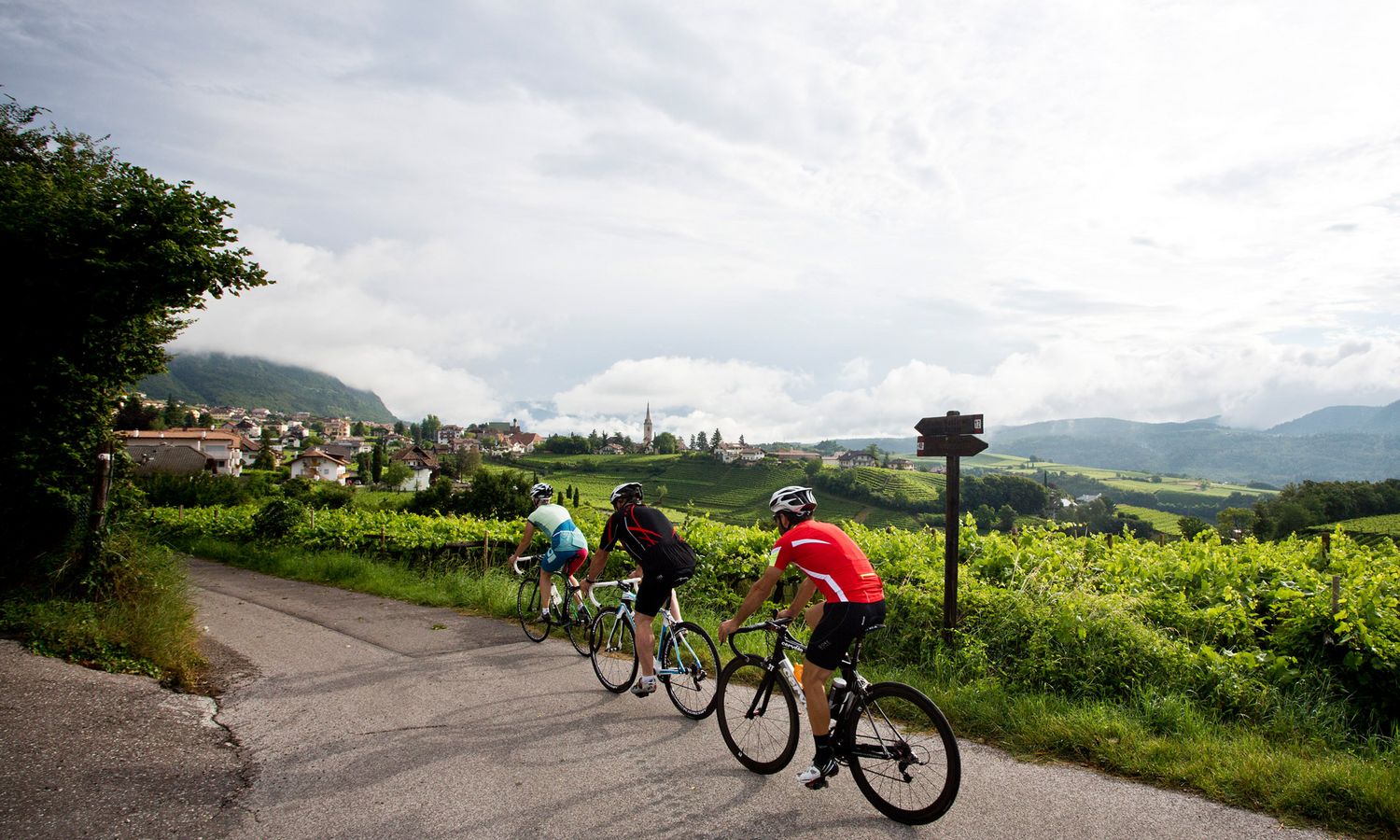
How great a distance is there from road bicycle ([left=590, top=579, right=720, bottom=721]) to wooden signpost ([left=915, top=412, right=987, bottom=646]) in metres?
2.55

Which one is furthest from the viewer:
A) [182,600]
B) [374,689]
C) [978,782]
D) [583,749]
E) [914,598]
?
[182,600]

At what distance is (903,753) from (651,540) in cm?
264

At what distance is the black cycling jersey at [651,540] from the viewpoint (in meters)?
5.89

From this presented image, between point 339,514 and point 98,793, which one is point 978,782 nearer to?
point 98,793

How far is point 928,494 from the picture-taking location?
93188 mm

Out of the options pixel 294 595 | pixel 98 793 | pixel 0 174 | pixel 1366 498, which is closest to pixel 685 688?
pixel 98 793

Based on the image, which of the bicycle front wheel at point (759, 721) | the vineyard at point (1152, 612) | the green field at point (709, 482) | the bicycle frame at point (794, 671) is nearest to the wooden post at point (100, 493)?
the vineyard at point (1152, 612)

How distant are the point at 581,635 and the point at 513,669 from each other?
0.92 m

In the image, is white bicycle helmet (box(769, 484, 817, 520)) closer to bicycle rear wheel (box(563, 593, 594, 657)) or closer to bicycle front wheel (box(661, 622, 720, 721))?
bicycle front wheel (box(661, 622, 720, 721))

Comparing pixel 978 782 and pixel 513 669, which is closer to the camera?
pixel 978 782

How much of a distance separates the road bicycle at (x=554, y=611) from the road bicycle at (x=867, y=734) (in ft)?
8.76

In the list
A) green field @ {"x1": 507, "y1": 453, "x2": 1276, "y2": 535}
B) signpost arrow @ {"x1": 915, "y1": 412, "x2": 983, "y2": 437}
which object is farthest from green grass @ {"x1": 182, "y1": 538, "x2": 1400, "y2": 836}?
green field @ {"x1": 507, "y1": 453, "x2": 1276, "y2": 535}

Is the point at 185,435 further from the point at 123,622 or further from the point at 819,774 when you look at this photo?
the point at 819,774

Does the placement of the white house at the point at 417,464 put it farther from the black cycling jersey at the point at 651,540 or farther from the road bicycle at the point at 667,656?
the black cycling jersey at the point at 651,540
